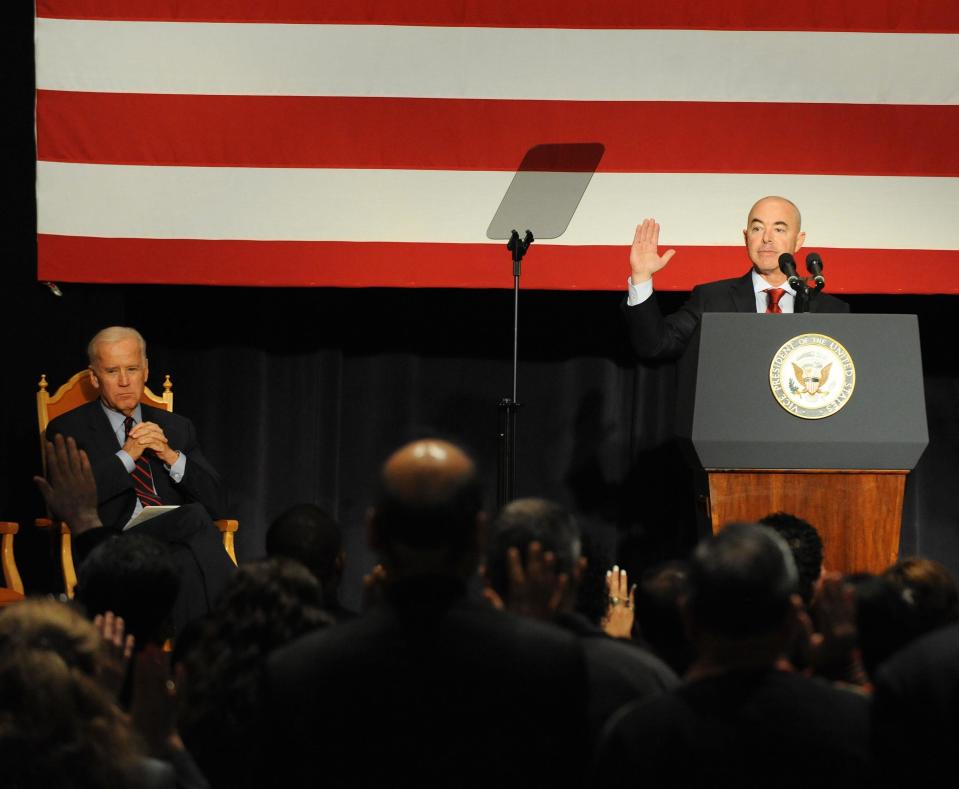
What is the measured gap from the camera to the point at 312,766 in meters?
1.55

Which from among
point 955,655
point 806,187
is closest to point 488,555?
point 955,655

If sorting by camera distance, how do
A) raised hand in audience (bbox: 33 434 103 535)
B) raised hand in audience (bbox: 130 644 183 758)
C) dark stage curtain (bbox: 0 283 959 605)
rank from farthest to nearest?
1. dark stage curtain (bbox: 0 283 959 605)
2. raised hand in audience (bbox: 33 434 103 535)
3. raised hand in audience (bbox: 130 644 183 758)

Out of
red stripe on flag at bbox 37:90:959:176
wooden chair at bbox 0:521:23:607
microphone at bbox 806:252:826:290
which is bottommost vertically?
wooden chair at bbox 0:521:23:607

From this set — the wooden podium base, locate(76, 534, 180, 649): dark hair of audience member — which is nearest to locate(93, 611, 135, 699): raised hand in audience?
locate(76, 534, 180, 649): dark hair of audience member

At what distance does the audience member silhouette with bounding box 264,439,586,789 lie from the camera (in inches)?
60.7

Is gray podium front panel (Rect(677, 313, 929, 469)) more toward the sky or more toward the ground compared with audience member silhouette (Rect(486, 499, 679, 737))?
more toward the sky

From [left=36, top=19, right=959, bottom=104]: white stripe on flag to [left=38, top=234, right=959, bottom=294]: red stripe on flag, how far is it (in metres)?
0.61

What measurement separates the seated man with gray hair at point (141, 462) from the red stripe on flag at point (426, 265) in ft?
1.84

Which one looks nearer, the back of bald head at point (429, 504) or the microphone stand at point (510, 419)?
the back of bald head at point (429, 504)

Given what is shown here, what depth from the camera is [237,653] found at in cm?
198

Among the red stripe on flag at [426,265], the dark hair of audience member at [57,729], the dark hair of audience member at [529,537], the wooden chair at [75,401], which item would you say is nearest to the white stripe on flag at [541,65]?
the red stripe on flag at [426,265]

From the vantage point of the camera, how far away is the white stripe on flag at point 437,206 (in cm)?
519

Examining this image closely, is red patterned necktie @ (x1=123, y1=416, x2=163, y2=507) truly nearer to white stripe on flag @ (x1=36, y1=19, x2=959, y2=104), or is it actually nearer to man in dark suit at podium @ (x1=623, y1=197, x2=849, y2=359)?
white stripe on flag @ (x1=36, y1=19, x2=959, y2=104)

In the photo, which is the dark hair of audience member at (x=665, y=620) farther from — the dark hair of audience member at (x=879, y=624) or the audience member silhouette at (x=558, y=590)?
the dark hair of audience member at (x=879, y=624)
